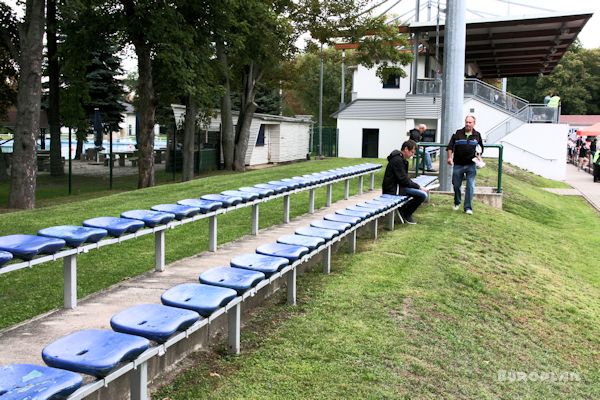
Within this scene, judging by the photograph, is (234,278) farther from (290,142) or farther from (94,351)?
(290,142)

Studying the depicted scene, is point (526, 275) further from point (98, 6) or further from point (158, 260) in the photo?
point (98, 6)

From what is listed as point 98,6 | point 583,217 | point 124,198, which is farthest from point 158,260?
point 98,6

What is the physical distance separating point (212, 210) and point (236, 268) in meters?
2.38

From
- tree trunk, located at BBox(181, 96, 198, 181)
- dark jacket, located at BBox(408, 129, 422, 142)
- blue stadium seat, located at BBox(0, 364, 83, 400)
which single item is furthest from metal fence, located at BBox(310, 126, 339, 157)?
blue stadium seat, located at BBox(0, 364, 83, 400)

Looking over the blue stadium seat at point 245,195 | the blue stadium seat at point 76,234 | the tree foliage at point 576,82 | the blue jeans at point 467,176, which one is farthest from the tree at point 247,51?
the tree foliage at point 576,82

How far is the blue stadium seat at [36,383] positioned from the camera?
101 inches

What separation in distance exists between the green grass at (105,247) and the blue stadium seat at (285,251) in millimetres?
1728

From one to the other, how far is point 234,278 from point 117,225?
4.94 feet

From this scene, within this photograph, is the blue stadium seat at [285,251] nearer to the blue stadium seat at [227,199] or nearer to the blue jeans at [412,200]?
the blue stadium seat at [227,199]

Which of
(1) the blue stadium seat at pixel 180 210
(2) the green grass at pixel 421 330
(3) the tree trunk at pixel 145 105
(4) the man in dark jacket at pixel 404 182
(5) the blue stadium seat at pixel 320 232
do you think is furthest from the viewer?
(3) the tree trunk at pixel 145 105

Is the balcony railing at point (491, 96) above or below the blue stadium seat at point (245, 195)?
above

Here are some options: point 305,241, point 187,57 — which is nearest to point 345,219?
point 305,241

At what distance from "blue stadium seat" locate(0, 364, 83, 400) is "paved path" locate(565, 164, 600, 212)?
19.1 meters

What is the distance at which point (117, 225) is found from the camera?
5.49m
